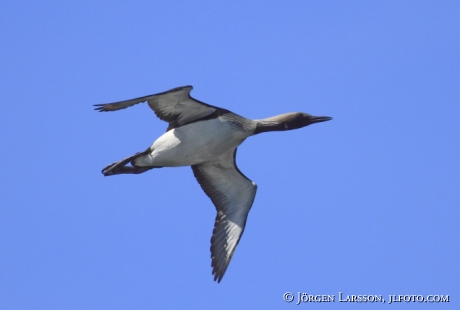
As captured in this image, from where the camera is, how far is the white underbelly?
1977 centimetres

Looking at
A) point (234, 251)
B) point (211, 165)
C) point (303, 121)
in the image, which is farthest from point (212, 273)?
point (303, 121)

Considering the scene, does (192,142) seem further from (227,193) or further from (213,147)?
(227,193)

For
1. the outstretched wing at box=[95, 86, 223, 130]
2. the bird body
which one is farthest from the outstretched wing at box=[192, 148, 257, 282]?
the outstretched wing at box=[95, 86, 223, 130]

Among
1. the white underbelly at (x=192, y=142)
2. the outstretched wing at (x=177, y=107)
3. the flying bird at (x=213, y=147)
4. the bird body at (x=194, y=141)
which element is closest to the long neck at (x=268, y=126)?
the flying bird at (x=213, y=147)

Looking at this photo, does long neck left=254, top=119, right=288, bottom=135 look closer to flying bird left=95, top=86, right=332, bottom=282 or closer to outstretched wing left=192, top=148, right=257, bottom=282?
flying bird left=95, top=86, right=332, bottom=282

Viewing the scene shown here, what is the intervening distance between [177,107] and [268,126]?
2027 mm

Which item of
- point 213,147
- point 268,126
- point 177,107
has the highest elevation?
point 177,107

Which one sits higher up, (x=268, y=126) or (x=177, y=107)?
(x=177, y=107)

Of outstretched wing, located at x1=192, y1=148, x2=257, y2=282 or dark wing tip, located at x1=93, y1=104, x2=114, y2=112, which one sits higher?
dark wing tip, located at x1=93, y1=104, x2=114, y2=112


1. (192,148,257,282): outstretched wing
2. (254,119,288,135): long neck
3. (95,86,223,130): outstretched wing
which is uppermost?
(95,86,223,130): outstretched wing

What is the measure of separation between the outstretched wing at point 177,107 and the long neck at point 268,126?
38.6 inches

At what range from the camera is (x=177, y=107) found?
19984 mm

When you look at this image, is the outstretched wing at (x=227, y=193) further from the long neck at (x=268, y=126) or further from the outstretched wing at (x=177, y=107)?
the outstretched wing at (x=177, y=107)

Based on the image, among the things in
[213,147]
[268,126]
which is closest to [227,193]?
[213,147]
